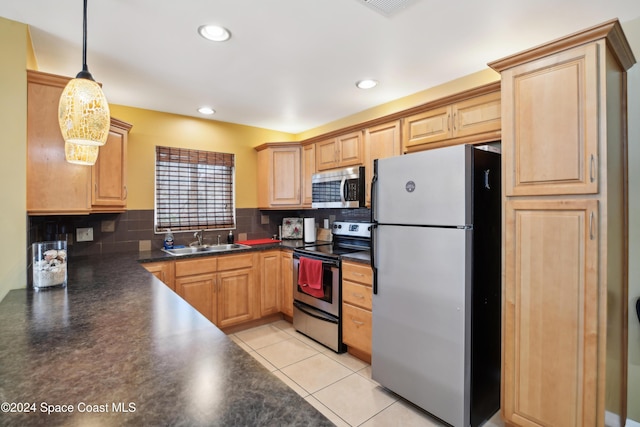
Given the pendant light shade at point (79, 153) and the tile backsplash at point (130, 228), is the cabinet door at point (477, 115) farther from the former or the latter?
the pendant light shade at point (79, 153)

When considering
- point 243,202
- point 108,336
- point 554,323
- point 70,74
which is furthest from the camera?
point 243,202

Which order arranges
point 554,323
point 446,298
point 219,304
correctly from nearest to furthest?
1. point 554,323
2. point 446,298
3. point 219,304

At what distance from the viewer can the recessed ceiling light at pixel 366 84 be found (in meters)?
2.70

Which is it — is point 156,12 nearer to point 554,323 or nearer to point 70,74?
point 70,74

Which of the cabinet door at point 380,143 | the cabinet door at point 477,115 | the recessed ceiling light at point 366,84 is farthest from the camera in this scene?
the cabinet door at point 380,143

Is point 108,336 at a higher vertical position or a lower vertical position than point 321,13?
lower

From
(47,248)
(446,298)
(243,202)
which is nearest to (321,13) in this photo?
(446,298)

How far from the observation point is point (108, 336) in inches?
44.4

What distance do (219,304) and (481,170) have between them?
2.75 m

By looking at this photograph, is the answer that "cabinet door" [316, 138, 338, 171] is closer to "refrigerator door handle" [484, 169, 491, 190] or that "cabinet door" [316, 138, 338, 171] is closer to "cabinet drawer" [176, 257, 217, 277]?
"cabinet drawer" [176, 257, 217, 277]

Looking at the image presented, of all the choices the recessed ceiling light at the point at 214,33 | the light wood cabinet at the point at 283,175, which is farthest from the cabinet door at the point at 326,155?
the recessed ceiling light at the point at 214,33

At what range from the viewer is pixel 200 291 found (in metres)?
3.13

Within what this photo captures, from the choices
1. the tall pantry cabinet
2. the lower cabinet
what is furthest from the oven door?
the tall pantry cabinet

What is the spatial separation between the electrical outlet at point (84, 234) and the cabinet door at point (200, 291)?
948 millimetres
